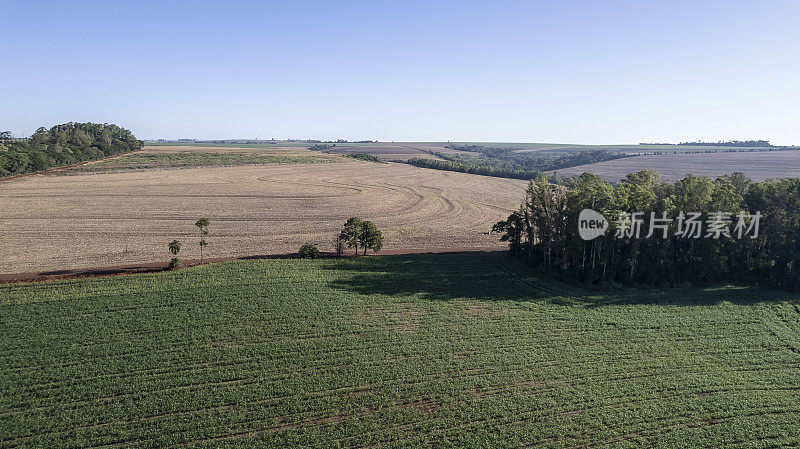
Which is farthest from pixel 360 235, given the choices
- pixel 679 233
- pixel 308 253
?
pixel 679 233

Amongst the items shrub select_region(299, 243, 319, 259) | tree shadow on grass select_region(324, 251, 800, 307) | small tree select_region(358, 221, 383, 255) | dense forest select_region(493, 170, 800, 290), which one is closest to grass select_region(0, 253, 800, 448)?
tree shadow on grass select_region(324, 251, 800, 307)

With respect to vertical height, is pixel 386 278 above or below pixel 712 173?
below

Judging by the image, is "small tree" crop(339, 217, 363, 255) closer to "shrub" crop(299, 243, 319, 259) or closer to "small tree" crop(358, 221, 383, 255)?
"small tree" crop(358, 221, 383, 255)

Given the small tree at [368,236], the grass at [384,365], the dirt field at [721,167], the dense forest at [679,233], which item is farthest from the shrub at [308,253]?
the dirt field at [721,167]

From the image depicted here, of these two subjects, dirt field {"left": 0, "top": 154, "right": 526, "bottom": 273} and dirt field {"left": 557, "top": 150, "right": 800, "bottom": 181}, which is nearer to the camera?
dirt field {"left": 0, "top": 154, "right": 526, "bottom": 273}

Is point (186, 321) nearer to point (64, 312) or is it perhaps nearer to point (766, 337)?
point (64, 312)

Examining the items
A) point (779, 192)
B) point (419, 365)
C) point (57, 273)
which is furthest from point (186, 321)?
point (779, 192)
